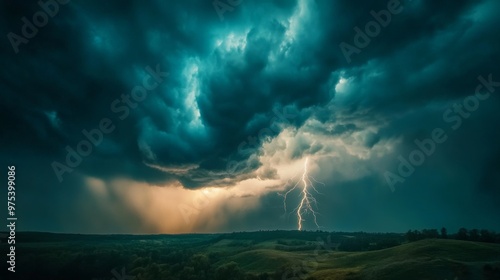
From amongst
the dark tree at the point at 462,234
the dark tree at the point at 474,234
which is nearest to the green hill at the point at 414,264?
the dark tree at the point at 474,234

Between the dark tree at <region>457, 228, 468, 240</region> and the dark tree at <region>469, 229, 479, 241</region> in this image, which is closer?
the dark tree at <region>469, 229, 479, 241</region>

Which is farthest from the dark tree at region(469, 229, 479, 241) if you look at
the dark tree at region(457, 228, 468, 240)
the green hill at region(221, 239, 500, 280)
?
the green hill at region(221, 239, 500, 280)

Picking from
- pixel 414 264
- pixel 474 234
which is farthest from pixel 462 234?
pixel 414 264

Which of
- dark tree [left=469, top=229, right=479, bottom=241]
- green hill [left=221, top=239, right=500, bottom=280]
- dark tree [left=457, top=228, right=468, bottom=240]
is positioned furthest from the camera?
dark tree [left=457, top=228, right=468, bottom=240]

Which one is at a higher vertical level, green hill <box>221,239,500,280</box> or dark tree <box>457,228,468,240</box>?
dark tree <box>457,228,468,240</box>

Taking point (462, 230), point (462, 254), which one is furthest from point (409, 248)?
point (462, 230)

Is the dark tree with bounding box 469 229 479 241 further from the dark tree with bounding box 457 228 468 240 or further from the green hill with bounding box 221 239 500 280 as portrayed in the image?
the green hill with bounding box 221 239 500 280

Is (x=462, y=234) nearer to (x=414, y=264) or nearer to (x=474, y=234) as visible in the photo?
(x=474, y=234)

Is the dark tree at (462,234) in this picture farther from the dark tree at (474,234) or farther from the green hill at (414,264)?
the green hill at (414,264)

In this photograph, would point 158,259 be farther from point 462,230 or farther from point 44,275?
point 462,230

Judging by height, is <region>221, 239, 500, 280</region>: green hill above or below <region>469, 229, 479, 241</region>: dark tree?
below

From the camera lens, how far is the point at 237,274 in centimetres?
8838

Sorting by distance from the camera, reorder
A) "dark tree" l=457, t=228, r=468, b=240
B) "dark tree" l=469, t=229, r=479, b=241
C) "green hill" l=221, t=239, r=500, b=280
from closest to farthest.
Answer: "green hill" l=221, t=239, r=500, b=280
"dark tree" l=469, t=229, r=479, b=241
"dark tree" l=457, t=228, r=468, b=240

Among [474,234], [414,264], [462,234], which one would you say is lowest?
[414,264]
